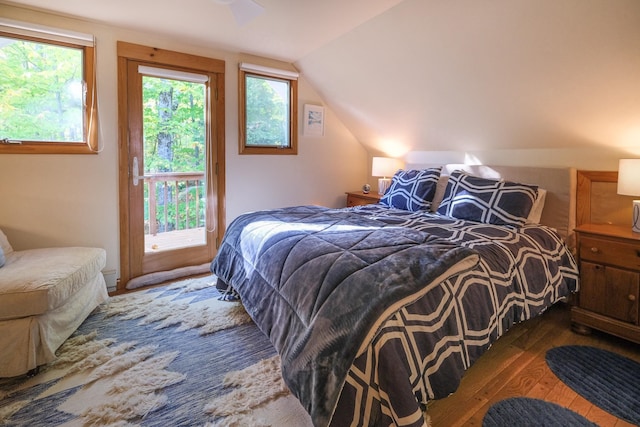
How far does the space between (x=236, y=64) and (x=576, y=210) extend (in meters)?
3.32

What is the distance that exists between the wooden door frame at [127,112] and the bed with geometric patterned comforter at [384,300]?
4.53 feet

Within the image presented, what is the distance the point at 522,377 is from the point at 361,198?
2.60 metres

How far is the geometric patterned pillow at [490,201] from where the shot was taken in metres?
2.49

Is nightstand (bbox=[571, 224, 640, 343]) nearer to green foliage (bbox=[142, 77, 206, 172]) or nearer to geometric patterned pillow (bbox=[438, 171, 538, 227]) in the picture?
geometric patterned pillow (bbox=[438, 171, 538, 227])

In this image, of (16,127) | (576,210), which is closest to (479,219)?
(576,210)

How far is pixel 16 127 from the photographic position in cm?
257

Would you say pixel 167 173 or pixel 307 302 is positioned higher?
pixel 167 173

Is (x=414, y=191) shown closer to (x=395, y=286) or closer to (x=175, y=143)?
(x=395, y=286)

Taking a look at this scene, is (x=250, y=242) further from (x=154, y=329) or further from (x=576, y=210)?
(x=576, y=210)

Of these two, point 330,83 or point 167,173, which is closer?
point 167,173

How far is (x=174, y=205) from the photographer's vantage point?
3.37 metres

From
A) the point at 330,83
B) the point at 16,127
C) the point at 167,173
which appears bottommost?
the point at 167,173

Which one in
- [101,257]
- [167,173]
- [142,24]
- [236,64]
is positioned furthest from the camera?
[236,64]

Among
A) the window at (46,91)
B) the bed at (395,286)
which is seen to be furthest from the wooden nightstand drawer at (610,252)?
the window at (46,91)
